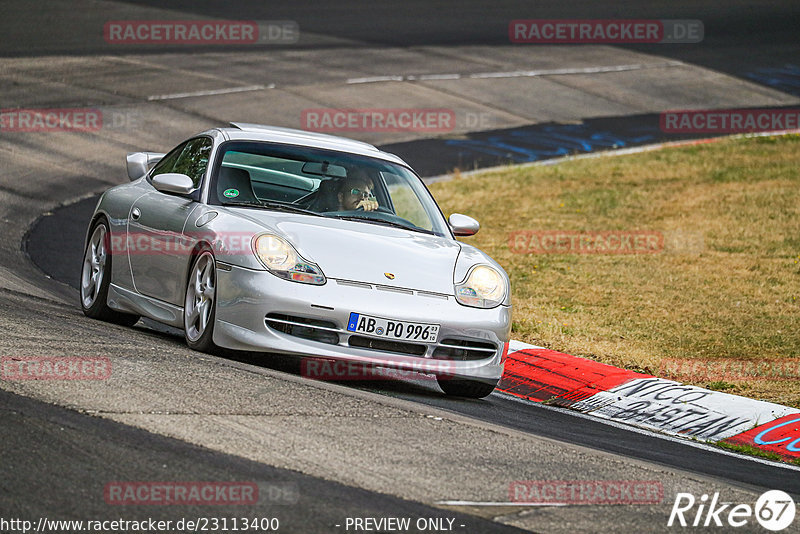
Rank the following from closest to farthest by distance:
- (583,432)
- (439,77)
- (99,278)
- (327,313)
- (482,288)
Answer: (327,313) < (583,432) < (482,288) < (99,278) < (439,77)

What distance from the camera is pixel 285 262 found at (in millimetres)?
7164

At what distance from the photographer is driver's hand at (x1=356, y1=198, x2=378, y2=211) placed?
8.27m

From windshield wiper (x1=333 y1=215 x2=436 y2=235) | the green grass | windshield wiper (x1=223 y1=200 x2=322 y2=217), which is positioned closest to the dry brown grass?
the green grass

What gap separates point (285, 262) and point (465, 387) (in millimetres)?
1546

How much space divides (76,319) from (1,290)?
98 cm

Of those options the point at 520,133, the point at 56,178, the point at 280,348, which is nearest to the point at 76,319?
the point at 280,348

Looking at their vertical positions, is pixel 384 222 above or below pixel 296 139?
below

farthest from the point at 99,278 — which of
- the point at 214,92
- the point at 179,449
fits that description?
the point at 214,92

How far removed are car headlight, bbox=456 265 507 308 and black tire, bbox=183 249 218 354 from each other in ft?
4.94

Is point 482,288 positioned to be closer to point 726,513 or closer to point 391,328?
point 391,328

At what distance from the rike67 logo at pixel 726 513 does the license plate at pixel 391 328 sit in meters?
2.10

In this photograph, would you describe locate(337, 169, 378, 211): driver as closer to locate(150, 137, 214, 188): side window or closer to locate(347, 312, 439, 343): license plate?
locate(150, 137, 214, 188): side window

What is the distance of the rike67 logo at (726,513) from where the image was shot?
5.20 meters

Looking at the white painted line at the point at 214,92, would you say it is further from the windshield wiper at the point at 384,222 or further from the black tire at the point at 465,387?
the black tire at the point at 465,387
